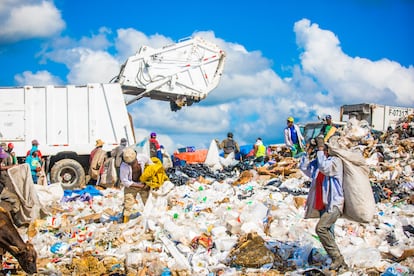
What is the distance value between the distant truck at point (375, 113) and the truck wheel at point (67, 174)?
10.0 metres

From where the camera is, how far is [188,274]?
18.7ft

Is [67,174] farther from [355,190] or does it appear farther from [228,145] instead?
[355,190]

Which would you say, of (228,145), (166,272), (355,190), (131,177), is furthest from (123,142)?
(355,190)

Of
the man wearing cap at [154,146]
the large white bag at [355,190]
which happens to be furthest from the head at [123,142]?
the large white bag at [355,190]

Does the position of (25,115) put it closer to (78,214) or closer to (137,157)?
(78,214)

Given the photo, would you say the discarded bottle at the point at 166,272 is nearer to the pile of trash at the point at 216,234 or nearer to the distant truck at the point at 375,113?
the pile of trash at the point at 216,234

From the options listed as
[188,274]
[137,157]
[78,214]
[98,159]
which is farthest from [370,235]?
[98,159]

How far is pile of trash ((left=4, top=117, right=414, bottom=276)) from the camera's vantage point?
19.1 ft

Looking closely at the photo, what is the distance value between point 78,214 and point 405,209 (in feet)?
17.4

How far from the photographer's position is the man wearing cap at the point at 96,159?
1173 centimetres

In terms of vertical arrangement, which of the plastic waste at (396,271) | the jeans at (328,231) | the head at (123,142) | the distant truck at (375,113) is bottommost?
the plastic waste at (396,271)

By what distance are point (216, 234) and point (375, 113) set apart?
41.1 feet

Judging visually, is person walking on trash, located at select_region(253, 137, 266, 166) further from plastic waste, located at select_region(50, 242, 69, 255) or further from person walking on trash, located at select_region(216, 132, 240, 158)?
plastic waste, located at select_region(50, 242, 69, 255)

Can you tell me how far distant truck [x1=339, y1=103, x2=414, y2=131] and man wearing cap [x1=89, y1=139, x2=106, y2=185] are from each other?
961 cm
